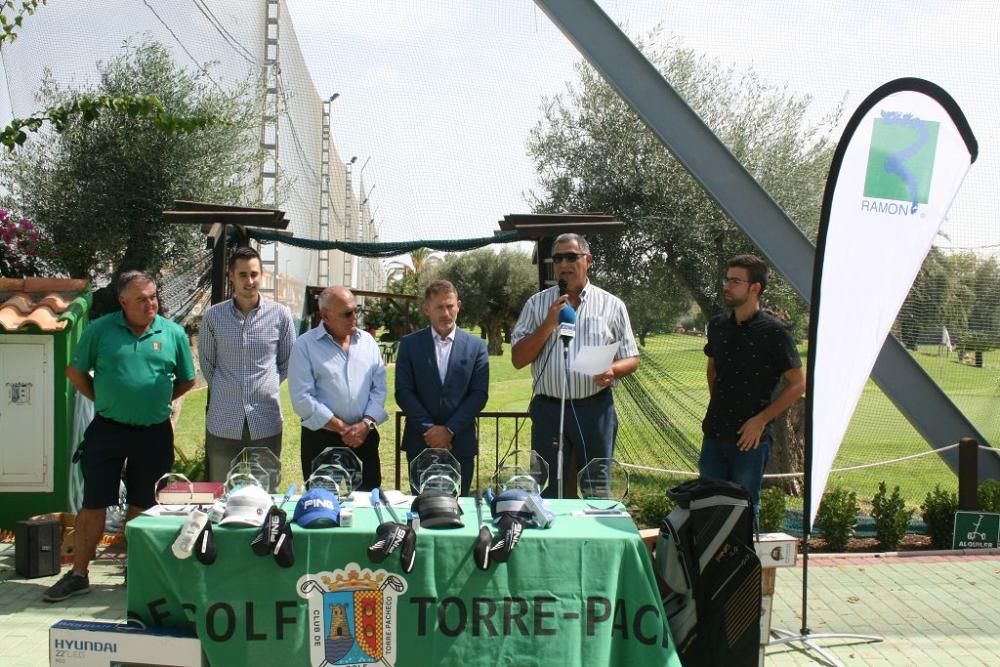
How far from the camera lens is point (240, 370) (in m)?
4.48

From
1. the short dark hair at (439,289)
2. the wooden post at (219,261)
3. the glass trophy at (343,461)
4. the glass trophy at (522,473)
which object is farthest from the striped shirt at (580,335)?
the wooden post at (219,261)

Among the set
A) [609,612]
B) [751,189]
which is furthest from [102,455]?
[751,189]

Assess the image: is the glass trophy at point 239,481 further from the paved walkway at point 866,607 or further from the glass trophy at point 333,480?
the paved walkway at point 866,607

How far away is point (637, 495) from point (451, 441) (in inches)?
92.0

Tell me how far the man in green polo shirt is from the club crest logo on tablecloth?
1.92 meters

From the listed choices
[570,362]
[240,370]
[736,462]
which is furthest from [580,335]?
[240,370]

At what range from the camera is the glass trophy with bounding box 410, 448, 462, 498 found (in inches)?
132

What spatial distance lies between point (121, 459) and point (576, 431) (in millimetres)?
2368

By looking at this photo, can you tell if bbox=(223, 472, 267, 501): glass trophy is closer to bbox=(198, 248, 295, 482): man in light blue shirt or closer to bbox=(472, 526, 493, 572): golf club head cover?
bbox=(472, 526, 493, 572): golf club head cover

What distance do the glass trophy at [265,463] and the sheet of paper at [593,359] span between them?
146 cm

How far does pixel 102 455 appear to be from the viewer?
14.5 feet

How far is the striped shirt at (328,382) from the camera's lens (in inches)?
162

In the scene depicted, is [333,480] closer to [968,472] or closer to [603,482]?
[603,482]

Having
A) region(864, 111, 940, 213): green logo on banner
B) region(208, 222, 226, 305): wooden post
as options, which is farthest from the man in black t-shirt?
region(208, 222, 226, 305): wooden post
